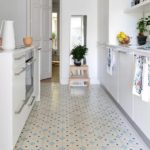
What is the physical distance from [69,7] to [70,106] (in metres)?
2.60

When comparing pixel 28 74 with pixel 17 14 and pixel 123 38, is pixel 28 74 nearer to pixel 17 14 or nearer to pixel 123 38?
pixel 123 38

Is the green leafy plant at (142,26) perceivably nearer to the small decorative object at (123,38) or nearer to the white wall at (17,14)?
the small decorative object at (123,38)

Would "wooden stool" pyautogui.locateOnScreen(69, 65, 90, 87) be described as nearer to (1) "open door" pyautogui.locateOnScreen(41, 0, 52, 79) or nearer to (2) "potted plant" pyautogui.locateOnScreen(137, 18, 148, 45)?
(1) "open door" pyautogui.locateOnScreen(41, 0, 52, 79)

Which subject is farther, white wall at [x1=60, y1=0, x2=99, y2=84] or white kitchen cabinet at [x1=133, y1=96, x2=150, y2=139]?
white wall at [x1=60, y1=0, x2=99, y2=84]

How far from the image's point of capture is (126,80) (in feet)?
10.4

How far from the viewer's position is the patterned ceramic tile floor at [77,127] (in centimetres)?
253

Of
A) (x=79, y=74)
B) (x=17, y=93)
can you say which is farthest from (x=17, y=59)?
(x=79, y=74)

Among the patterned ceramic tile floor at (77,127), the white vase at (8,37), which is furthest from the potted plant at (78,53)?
the white vase at (8,37)

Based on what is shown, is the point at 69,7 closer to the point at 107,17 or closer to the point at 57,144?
the point at 107,17

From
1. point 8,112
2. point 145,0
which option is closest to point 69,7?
point 145,0

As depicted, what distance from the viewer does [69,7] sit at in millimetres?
5789

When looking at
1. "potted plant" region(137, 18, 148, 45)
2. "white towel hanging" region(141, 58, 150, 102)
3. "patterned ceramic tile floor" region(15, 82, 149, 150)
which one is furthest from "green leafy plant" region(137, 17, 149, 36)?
"white towel hanging" region(141, 58, 150, 102)

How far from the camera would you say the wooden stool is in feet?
17.4

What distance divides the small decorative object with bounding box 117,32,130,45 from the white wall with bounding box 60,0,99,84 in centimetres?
147
